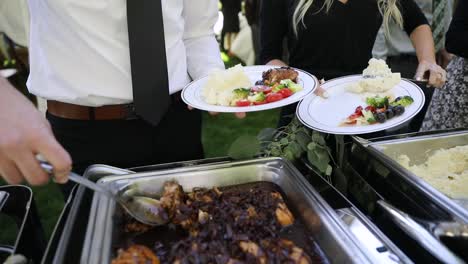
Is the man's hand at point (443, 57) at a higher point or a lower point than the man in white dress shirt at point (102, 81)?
lower

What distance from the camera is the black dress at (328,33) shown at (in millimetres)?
1599

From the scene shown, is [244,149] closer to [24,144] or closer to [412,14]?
[24,144]

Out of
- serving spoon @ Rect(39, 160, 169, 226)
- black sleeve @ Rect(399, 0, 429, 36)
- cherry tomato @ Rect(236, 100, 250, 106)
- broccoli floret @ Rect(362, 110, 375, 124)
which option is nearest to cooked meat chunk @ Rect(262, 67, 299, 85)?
cherry tomato @ Rect(236, 100, 250, 106)

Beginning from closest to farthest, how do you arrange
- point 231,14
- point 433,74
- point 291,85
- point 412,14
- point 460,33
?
point 291,85 → point 433,74 → point 460,33 → point 412,14 → point 231,14

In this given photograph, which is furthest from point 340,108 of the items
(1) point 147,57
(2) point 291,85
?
(1) point 147,57

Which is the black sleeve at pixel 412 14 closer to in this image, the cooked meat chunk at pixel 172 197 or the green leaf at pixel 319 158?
the green leaf at pixel 319 158

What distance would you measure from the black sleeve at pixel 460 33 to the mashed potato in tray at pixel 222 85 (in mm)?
1030

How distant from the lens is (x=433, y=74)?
1.33 metres

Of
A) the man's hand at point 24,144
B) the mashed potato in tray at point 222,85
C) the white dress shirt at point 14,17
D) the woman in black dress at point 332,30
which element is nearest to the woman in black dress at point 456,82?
the woman in black dress at point 332,30

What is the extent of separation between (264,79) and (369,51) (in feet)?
2.40

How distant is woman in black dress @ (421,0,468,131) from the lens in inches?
62.2

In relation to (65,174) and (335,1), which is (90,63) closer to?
(65,174)

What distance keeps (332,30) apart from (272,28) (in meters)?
0.28

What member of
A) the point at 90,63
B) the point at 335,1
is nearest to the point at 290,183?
the point at 90,63
